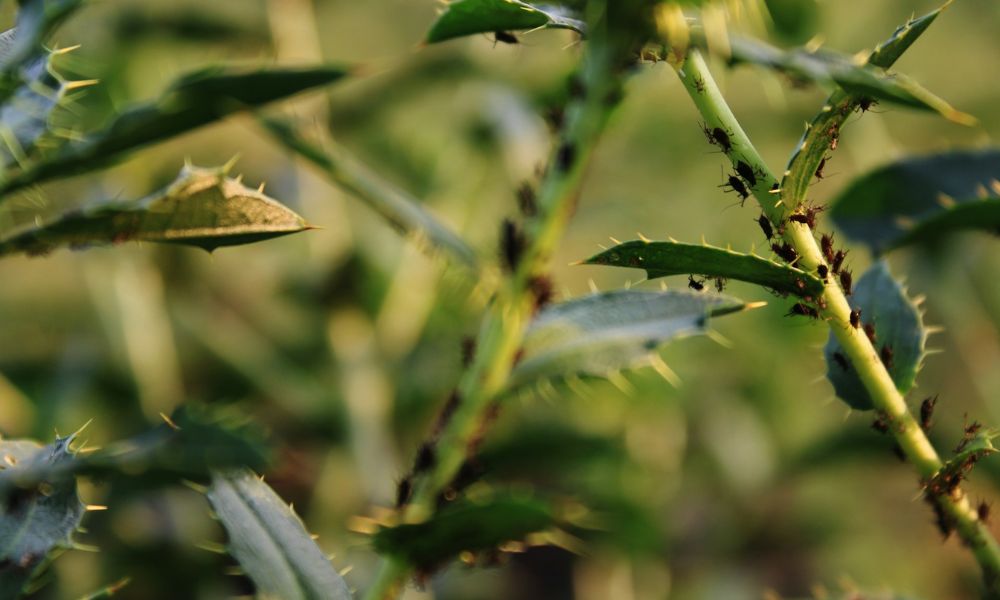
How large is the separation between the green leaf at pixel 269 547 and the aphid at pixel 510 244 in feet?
0.80

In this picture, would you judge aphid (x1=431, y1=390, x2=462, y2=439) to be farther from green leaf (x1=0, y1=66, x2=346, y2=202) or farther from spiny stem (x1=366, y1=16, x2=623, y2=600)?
green leaf (x1=0, y1=66, x2=346, y2=202)

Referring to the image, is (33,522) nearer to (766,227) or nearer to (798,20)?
(766,227)

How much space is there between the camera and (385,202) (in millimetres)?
910

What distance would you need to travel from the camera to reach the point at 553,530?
678mm

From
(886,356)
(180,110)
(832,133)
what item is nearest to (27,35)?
(180,110)

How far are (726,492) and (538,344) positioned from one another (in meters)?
1.37

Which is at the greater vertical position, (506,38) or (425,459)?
(506,38)

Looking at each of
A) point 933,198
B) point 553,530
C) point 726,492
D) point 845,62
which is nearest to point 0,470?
point 553,530

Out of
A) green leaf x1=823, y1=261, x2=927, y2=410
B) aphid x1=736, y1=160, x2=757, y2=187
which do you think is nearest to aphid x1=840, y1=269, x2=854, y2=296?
green leaf x1=823, y1=261, x2=927, y2=410

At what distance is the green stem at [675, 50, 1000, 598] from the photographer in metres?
0.61

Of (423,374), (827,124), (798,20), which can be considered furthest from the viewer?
(423,374)

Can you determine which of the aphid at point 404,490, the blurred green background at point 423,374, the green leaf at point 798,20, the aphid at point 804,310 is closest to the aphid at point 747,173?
the aphid at point 804,310

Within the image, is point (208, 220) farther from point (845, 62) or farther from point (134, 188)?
point (134, 188)

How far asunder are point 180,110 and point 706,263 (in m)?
0.43
